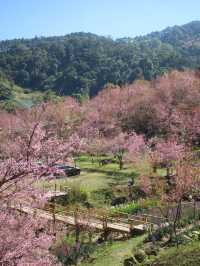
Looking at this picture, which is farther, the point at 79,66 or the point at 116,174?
the point at 79,66

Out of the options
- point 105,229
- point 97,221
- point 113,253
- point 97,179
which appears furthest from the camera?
point 97,179

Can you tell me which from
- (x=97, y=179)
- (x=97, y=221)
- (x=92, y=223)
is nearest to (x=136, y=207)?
(x=97, y=221)

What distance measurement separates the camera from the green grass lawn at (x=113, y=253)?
23047 mm

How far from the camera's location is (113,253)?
80.4ft

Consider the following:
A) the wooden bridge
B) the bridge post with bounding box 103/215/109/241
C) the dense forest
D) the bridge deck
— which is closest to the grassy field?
the wooden bridge

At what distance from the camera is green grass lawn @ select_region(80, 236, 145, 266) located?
23047mm

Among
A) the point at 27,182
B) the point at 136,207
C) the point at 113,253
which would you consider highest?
the point at 27,182

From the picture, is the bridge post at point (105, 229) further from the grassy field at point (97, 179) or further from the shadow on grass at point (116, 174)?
the shadow on grass at point (116, 174)

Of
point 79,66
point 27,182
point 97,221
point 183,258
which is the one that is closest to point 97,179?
point 97,221

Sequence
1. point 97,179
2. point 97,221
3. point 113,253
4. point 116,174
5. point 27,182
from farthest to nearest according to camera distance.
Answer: point 116,174 < point 97,179 < point 97,221 < point 113,253 < point 27,182

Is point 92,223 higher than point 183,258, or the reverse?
point 183,258

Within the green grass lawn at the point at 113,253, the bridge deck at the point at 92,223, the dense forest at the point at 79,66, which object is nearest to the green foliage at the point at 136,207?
the bridge deck at the point at 92,223

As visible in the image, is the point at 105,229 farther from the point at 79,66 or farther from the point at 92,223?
the point at 79,66

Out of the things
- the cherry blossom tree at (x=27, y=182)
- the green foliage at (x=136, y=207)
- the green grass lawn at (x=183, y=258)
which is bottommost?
the green foliage at (x=136, y=207)
